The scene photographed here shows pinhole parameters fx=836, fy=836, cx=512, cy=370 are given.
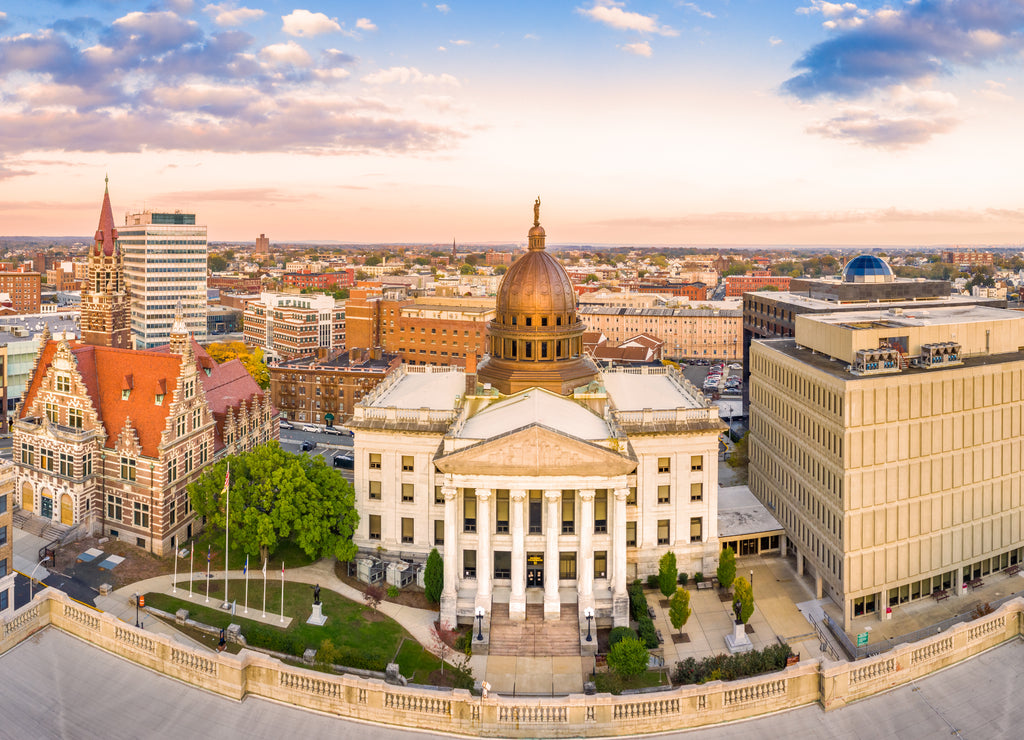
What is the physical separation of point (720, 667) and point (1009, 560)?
39405mm

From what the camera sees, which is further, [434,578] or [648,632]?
[434,578]

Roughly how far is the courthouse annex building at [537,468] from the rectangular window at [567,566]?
111 millimetres

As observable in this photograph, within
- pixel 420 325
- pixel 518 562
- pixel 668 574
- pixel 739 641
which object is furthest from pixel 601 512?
pixel 420 325

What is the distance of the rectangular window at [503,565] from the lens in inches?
2469

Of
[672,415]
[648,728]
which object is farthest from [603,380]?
[648,728]

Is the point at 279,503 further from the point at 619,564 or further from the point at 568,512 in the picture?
the point at 619,564

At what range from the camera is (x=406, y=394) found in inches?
3012

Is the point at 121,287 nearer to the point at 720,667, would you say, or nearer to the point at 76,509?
the point at 76,509

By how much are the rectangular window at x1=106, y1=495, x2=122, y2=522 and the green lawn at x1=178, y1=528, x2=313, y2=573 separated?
274 inches

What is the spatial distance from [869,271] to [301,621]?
82.5 m

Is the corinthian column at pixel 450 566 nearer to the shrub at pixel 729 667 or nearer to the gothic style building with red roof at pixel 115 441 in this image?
the shrub at pixel 729 667

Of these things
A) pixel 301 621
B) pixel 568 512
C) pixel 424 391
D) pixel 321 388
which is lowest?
pixel 301 621

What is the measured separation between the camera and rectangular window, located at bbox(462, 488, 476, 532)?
63078 mm

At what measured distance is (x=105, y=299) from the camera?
149 metres
